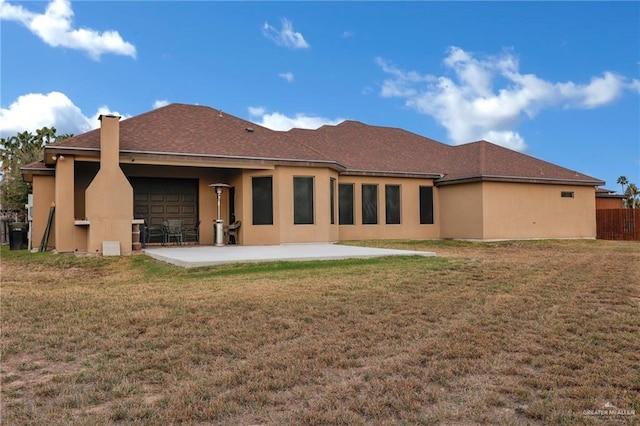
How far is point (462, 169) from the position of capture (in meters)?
20.0

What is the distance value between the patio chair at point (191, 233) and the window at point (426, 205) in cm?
924

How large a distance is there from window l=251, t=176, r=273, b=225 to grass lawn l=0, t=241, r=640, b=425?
740 centimetres

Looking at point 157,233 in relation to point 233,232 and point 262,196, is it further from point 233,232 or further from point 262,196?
point 262,196

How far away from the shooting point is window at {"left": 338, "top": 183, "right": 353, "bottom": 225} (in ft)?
60.0

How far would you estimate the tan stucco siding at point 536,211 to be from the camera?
18.6 meters

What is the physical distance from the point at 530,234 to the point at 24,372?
757 inches

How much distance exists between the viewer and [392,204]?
19359 millimetres

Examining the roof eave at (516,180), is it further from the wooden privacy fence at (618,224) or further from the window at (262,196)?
the window at (262,196)

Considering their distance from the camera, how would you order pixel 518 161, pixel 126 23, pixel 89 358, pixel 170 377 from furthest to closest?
pixel 518 161
pixel 126 23
pixel 89 358
pixel 170 377

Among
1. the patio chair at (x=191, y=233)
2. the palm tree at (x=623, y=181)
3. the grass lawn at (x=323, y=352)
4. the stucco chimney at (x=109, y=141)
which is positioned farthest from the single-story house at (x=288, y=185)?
the palm tree at (x=623, y=181)

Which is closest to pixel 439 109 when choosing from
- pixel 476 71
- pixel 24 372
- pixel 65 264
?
pixel 476 71

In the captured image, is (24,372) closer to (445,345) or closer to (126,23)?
(445,345)

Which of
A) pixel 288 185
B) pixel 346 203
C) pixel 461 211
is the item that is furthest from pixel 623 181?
pixel 288 185

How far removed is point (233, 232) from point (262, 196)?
67.0 inches
